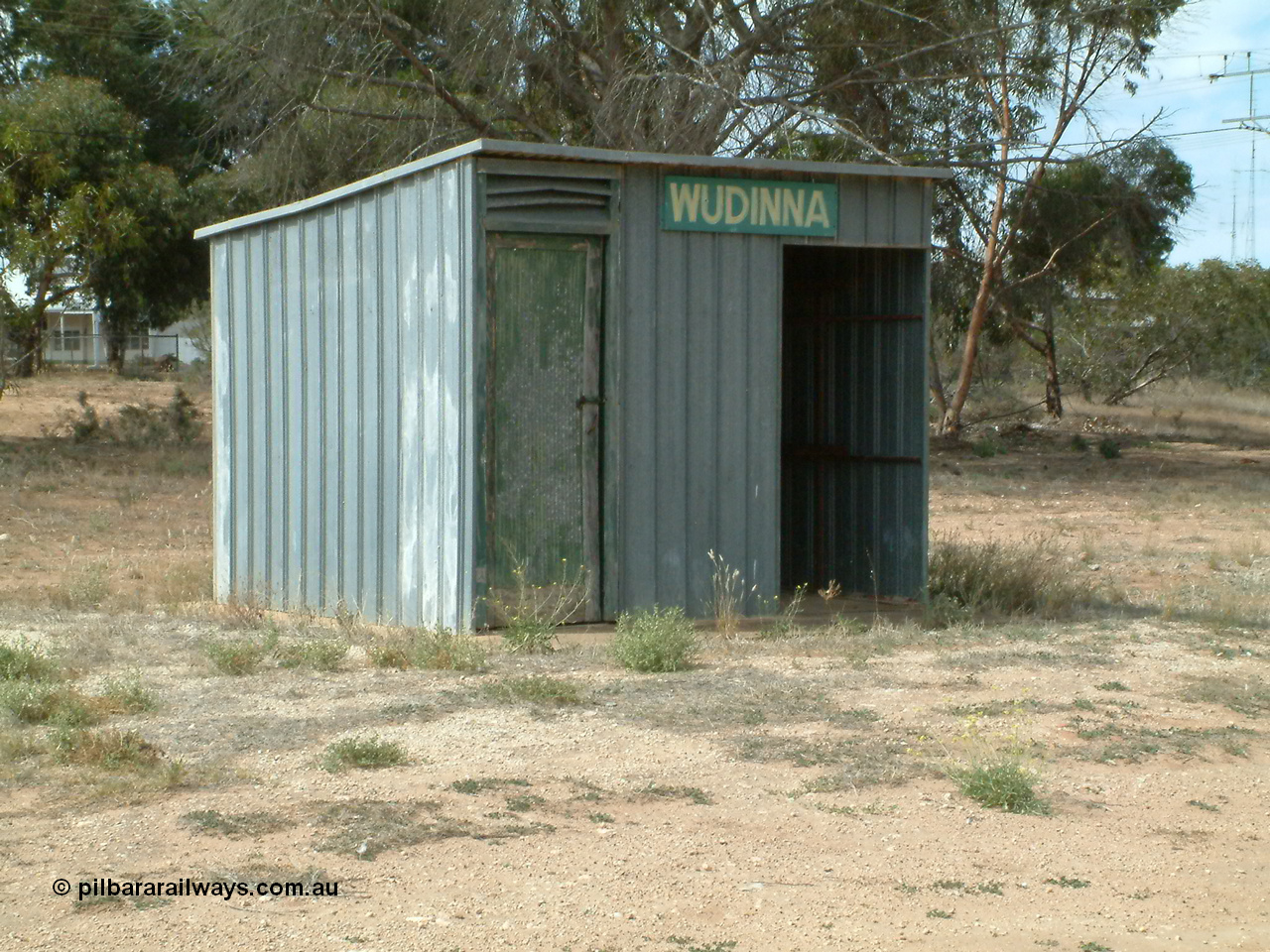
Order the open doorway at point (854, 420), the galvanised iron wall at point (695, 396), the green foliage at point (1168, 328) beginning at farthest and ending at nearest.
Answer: the green foliage at point (1168, 328)
the open doorway at point (854, 420)
the galvanised iron wall at point (695, 396)

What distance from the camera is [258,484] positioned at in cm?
1038

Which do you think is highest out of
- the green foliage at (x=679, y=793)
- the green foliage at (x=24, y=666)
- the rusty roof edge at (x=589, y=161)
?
the rusty roof edge at (x=589, y=161)

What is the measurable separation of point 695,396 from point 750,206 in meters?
1.23

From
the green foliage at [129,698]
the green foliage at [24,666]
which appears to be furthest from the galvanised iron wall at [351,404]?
the green foliage at [24,666]

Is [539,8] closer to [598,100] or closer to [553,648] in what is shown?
[598,100]

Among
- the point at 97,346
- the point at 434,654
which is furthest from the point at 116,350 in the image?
the point at 434,654

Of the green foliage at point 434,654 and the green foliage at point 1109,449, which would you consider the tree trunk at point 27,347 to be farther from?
the green foliage at point 1109,449

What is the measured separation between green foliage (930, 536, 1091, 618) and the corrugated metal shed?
0.43 metres

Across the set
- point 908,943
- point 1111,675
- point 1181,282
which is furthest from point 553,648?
point 1181,282

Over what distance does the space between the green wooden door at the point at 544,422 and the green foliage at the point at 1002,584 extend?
277cm

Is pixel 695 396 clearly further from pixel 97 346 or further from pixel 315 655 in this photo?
pixel 97 346

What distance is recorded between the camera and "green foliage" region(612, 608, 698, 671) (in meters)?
7.77

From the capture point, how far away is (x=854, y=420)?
35.4ft

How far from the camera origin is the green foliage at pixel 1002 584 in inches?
398
